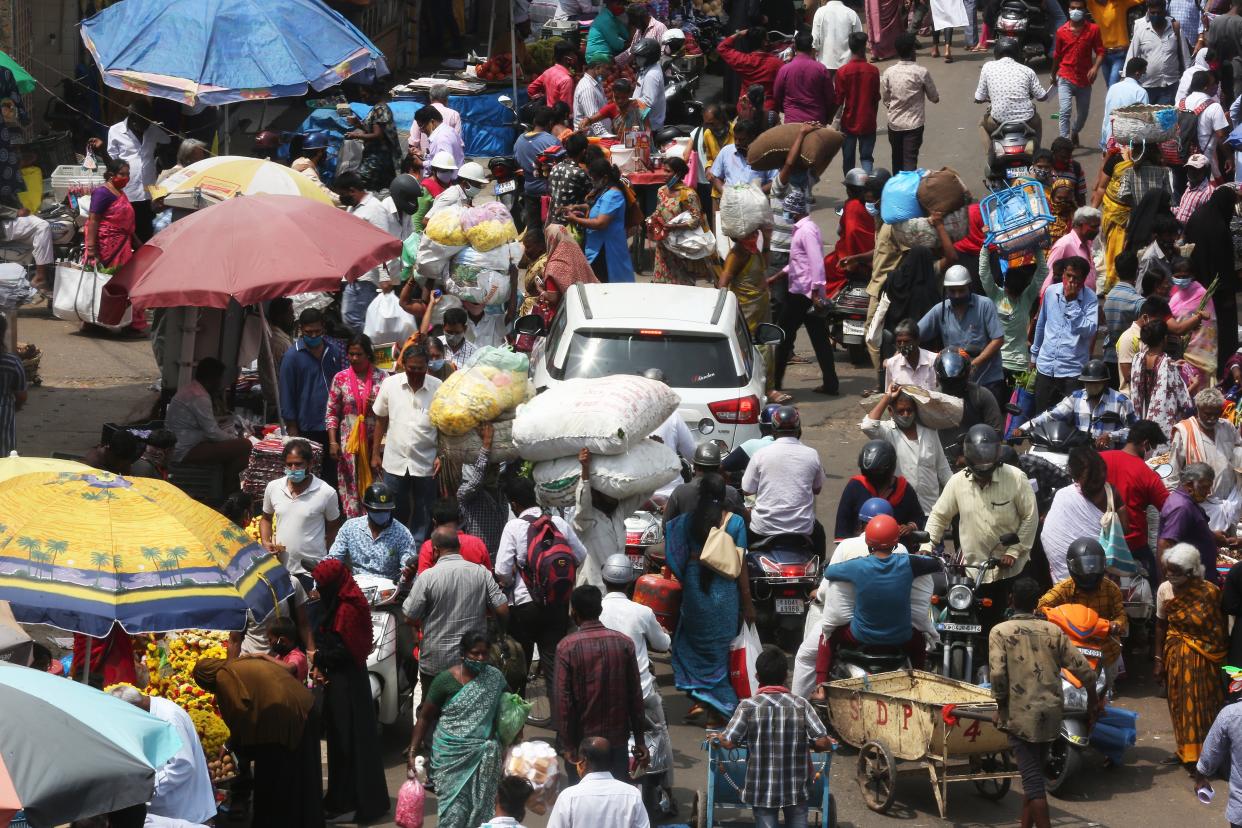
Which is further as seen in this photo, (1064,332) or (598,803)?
(1064,332)

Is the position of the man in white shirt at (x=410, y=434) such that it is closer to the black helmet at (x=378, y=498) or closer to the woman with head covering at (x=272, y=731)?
the black helmet at (x=378, y=498)

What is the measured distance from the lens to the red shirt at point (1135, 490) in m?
12.5

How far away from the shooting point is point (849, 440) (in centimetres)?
1686

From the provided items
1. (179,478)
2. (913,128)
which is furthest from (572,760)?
(913,128)

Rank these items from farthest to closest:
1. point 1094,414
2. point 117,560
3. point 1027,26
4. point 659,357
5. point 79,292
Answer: point 1027,26 < point 79,292 < point 659,357 < point 1094,414 < point 117,560

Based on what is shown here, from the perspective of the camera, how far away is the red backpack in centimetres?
1108

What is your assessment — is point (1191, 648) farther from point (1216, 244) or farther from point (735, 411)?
point (1216, 244)

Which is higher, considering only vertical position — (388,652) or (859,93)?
(859,93)

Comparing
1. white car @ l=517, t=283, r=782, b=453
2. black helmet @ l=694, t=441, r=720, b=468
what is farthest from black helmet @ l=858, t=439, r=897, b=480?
white car @ l=517, t=283, r=782, b=453

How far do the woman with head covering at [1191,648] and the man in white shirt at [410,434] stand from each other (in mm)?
5025

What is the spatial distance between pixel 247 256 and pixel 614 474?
329 centimetres

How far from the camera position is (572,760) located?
A: 32.2 ft

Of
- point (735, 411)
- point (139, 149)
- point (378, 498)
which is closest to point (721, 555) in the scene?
point (378, 498)

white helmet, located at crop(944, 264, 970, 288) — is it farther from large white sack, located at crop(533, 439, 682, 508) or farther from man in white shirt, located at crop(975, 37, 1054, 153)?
man in white shirt, located at crop(975, 37, 1054, 153)
